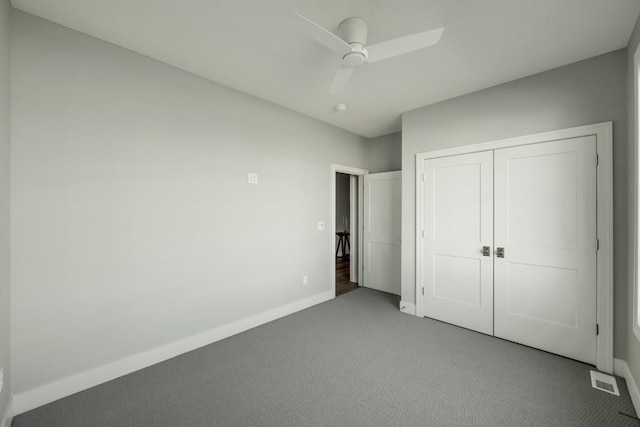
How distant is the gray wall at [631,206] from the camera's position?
186 centimetres

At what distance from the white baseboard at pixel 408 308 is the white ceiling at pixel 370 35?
8.47 ft

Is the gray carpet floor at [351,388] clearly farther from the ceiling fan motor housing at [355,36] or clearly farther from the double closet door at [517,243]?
the ceiling fan motor housing at [355,36]

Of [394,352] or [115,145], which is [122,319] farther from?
[394,352]

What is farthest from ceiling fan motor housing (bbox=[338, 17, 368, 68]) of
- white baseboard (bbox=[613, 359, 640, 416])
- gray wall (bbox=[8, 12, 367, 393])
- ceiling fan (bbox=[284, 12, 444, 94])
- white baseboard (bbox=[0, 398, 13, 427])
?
white baseboard (bbox=[0, 398, 13, 427])

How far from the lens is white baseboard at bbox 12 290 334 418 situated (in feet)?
5.92

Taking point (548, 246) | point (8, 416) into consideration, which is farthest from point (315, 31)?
point (8, 416)

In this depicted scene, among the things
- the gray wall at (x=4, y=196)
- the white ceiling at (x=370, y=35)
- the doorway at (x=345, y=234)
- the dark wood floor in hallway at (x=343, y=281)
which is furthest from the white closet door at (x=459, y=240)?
the gray wall at (x=4, y=196)

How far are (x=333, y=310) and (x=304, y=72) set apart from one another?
9.40 ft

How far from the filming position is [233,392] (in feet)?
6.47

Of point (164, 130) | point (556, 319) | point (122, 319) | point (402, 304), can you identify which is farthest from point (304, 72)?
point (556, 319)

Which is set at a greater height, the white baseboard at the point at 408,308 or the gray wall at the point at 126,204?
the gray wall at the point at 126,204

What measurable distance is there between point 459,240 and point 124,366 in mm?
3437

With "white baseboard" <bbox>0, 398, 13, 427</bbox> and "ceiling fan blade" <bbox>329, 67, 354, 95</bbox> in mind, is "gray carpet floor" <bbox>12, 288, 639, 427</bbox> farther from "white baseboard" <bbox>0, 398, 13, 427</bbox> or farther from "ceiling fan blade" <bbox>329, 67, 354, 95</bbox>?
"ceiling fan blade" <bbox>329, 67, 354, 95</bbox>

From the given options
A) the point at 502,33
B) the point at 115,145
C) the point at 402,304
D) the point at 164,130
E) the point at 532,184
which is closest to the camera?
the point at 502,33
